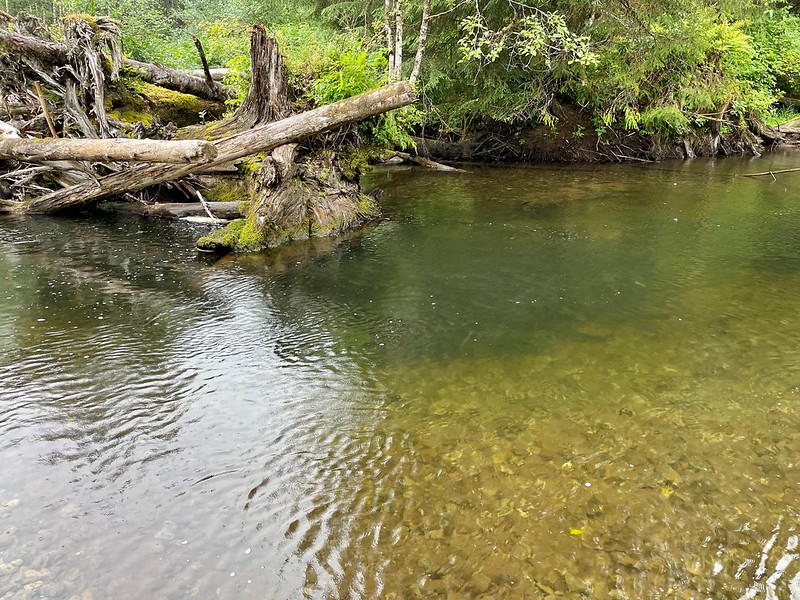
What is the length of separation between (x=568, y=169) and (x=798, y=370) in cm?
1290

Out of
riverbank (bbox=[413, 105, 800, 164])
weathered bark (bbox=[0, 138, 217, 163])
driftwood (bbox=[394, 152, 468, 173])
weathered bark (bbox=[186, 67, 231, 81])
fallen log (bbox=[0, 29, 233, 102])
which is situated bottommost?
driftwood (bbox=[394, 152, 468, 173])

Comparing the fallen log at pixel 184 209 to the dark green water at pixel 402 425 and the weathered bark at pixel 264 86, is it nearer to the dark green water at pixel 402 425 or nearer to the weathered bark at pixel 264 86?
the weathered bark at pixel 264 86

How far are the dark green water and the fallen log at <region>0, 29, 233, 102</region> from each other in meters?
4.94

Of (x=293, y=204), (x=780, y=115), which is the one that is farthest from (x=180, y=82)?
(x=780, y=115)

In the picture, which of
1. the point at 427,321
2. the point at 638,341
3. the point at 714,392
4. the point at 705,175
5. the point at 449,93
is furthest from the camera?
the point at 449,93

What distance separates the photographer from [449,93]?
58.1ft

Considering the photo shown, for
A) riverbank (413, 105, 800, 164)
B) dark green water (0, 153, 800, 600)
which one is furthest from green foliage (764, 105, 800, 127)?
dark green water (0, 153, 800, 600)

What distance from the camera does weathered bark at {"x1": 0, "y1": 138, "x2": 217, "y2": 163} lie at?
7344 mm

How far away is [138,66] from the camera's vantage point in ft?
44.1

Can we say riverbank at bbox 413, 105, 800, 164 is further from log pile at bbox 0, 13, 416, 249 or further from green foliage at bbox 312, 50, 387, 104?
log pile at bbox 0, 13, 416, 249

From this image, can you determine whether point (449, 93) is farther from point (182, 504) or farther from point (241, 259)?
point (182, 504)

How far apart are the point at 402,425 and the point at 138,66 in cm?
1325

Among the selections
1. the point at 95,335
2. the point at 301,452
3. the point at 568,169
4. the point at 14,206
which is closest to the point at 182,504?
the point at 301,452

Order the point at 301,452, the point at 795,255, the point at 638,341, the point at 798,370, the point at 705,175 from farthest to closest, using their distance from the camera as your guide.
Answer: the point at 705,175 < the point at 795,255 < the point at 638,341 < the point at 798,370 < the point at 301,452
